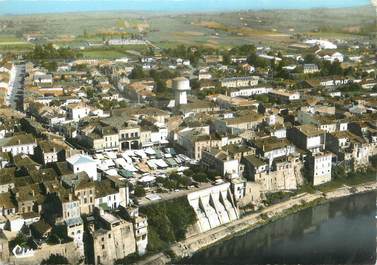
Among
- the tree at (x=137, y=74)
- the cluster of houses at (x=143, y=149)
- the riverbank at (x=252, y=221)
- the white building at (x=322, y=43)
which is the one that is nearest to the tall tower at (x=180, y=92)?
the cluster of houses at (x=143, y=149)

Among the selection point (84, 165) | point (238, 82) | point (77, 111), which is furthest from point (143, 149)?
point (238, 82)

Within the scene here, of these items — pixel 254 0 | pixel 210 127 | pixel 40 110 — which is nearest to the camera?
pixel 210 127

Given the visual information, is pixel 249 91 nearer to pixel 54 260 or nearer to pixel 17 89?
pixel 17 89

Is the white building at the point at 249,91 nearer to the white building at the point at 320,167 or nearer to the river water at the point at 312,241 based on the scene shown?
the white building at the point at 320,167

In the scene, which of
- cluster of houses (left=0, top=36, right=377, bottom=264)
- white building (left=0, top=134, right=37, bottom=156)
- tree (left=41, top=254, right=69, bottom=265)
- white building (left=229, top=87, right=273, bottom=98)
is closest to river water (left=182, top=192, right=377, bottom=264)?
cluster of houses (left=0, top=36, right=377, bottom=264)

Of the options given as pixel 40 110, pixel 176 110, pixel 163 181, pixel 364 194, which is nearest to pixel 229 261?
pixel 163 181

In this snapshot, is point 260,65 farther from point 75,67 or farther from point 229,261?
point 229,261

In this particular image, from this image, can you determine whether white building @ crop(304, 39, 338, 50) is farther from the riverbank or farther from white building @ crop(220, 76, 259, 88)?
the riverbank
